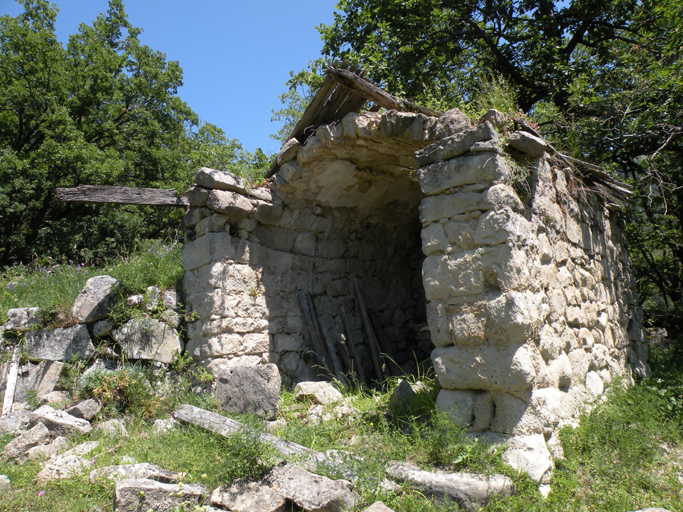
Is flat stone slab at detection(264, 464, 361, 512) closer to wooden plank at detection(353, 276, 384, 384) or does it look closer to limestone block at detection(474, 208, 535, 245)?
limestone block at detection(474, 208, 535, 245)

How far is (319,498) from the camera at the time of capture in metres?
2.76

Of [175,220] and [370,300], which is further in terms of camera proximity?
[175,220]

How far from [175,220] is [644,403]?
39.9ft

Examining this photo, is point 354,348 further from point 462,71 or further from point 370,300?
point 462,71

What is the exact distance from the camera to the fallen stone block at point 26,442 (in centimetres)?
364

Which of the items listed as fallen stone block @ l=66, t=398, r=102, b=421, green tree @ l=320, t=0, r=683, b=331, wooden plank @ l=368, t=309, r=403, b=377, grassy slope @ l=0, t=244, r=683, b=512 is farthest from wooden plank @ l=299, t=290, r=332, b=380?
green tree @ l=320, t=0, r=683, b=331

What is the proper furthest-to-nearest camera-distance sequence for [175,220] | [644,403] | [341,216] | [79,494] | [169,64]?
1. [169,64]
2. [175,220]
3. [341,216]
4. [644,403]
5. [79,494]

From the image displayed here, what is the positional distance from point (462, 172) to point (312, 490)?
93.6 inches

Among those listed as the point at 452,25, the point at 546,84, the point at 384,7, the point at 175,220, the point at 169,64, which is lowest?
the point at 175,220

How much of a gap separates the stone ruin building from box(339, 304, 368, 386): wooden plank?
4cm

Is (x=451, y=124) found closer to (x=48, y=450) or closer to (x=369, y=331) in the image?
(x=369, y=331)

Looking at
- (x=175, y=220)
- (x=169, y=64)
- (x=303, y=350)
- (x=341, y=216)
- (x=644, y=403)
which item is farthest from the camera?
(x=169, y=64)

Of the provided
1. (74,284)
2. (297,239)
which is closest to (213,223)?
(297,239)

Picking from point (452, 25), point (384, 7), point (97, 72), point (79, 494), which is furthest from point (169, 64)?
point (79, 494)
